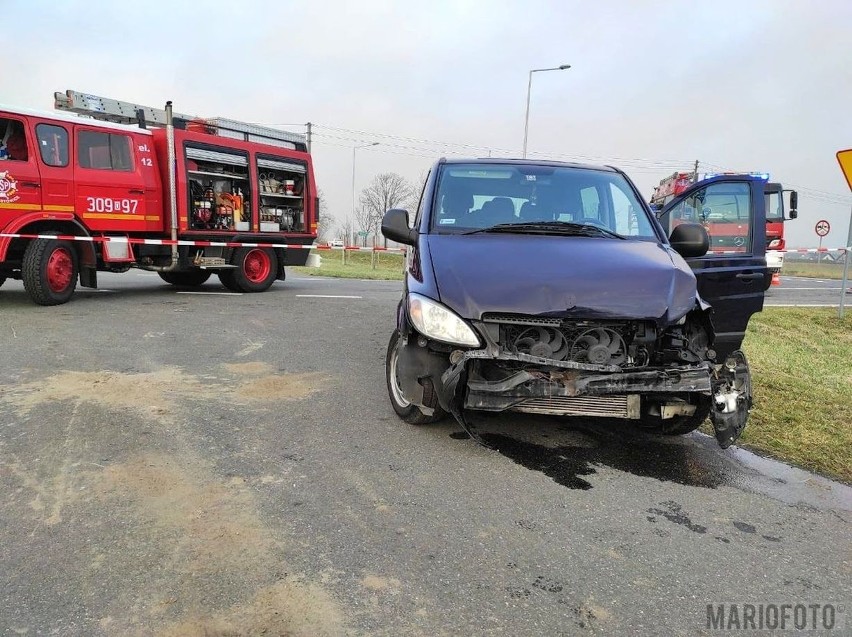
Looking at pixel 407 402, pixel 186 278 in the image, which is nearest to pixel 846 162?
pixel 407 402

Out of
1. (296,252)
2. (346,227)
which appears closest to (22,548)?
(296,252)

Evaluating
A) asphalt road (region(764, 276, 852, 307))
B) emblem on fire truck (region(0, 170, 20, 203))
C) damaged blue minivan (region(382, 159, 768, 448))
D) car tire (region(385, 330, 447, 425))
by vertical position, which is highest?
emblem on fire truck (region(0, 170, 20, 203))

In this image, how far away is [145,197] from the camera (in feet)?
31.5

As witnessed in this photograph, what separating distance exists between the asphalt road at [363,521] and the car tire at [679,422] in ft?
0.36

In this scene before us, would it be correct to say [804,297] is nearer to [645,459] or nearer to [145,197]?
[645,459]

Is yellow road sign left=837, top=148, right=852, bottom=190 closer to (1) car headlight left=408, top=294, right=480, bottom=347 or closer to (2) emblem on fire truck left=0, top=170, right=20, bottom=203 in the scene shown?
(1) car headlight left=408, top=294, right=480, bottom=347

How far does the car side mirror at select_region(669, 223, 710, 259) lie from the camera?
14.1 feet

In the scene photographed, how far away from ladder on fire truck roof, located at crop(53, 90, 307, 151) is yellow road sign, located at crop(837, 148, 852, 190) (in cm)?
943

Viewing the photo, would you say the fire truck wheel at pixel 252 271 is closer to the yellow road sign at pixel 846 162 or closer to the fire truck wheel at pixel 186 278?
the fire truck wheel at pixel 186 278

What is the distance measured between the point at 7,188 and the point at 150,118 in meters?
3.06

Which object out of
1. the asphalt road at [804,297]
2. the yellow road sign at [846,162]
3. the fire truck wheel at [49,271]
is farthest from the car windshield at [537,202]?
the asphalt road at [804,297]

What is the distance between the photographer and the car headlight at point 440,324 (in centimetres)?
320

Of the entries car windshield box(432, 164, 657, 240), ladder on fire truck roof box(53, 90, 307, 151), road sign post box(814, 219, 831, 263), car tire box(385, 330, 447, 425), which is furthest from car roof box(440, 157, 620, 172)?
road sign post box(814, 219, 831, 263)

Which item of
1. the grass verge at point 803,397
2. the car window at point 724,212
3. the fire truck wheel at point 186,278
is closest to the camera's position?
the grass verge at point 803,397
